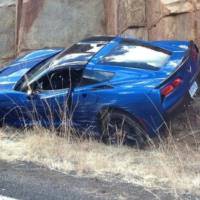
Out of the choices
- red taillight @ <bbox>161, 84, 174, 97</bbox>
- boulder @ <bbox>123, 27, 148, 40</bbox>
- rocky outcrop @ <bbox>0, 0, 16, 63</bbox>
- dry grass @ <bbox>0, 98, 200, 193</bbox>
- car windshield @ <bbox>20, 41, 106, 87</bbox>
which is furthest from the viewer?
rocky outcrop @ <bbox>0, 0, 16, 63</bbox>

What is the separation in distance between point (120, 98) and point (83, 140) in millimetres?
771

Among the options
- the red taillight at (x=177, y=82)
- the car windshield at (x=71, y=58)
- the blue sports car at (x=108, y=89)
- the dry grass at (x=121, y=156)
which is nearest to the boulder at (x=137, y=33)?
the blue sports car at (x=108, y=89)

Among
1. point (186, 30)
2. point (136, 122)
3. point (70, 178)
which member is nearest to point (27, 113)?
point (136, 122)

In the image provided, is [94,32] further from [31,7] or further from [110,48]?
[110,48]

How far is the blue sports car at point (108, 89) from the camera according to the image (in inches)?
283

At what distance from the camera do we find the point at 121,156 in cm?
702

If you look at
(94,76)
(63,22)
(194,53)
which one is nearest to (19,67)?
(94,76)

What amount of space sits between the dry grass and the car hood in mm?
810

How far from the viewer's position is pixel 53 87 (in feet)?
25.9

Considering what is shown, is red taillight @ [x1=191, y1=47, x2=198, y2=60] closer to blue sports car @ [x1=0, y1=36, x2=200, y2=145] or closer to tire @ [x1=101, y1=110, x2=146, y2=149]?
blue sports car @ [x1=0, y1=36, x2=200, y2=145]

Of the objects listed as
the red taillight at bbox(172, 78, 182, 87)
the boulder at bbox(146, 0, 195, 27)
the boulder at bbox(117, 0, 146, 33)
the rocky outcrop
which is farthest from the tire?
the rocky outcrop

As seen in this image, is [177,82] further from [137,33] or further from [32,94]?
[137,33]

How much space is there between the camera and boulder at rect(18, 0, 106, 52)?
43.1 ft

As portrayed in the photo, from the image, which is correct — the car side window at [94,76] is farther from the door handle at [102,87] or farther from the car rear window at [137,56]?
the car rear window at [137,56]
